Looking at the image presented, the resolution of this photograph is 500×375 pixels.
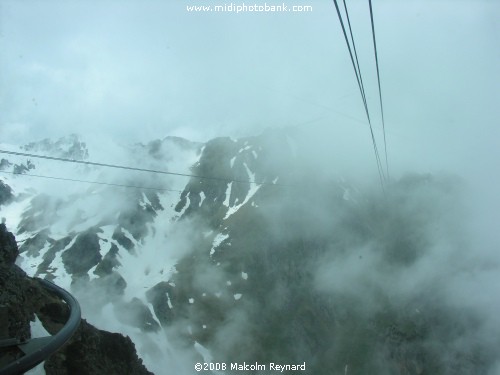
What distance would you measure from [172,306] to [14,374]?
18120 cm

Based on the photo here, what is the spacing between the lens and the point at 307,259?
197 meters

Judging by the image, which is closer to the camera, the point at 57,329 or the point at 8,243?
the point at 8,243

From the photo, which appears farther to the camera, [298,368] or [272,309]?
[272,309]

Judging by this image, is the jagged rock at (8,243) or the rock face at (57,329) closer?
the rock face at (57,329)

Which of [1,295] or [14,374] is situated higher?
[14,374]

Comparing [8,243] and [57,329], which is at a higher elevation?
[8,243]

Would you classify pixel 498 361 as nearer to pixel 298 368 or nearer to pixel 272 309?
pixel 298 368

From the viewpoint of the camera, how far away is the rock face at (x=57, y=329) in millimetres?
29312

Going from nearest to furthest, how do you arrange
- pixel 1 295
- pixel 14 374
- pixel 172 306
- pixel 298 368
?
pixel 14 374
pixel 1 295
pixel 298 368
pixel 172 306

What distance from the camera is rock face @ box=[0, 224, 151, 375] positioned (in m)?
29.3

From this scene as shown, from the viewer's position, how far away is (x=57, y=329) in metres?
43.5

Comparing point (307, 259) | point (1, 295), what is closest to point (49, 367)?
point (1, 295)

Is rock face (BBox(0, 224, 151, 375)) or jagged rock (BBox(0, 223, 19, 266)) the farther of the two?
jagged rock (BBox(0, 223, 19, 266))

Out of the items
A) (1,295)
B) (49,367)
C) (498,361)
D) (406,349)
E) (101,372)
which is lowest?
(498,361)
